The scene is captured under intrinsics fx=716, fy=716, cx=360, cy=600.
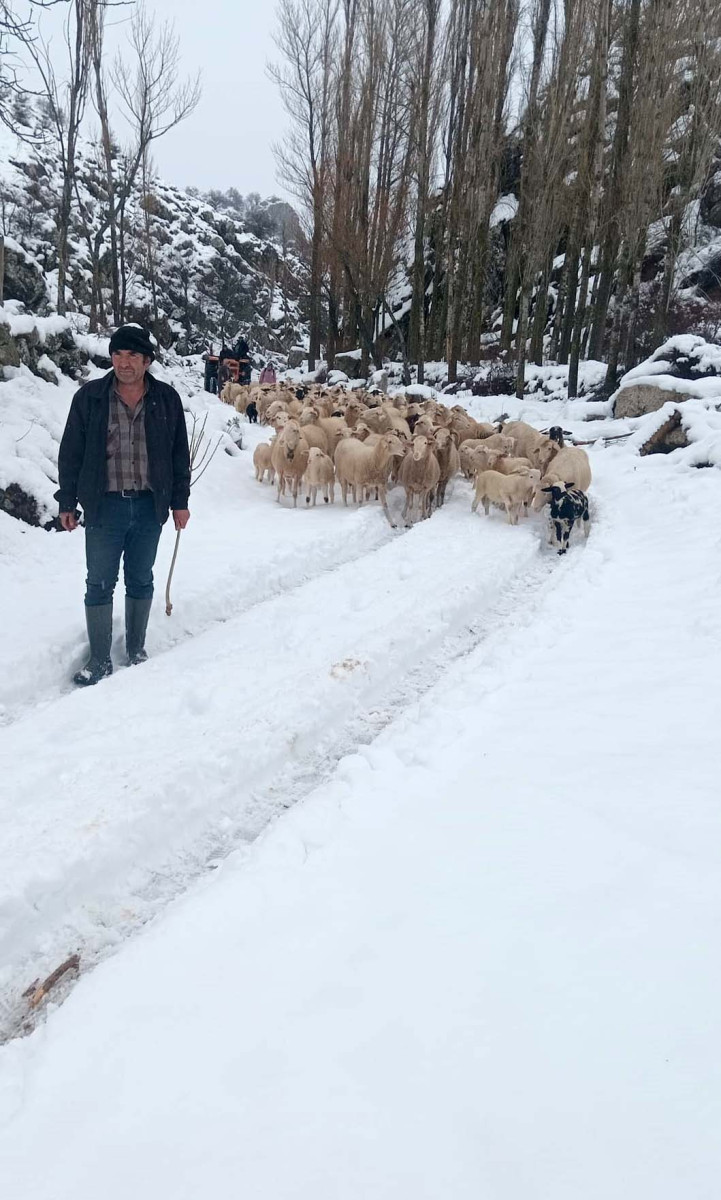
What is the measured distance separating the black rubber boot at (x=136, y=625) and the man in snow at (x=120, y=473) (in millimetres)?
22

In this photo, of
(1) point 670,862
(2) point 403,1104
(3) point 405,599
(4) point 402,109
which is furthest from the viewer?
(4) point 402,109

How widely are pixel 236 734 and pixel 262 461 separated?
7352mm

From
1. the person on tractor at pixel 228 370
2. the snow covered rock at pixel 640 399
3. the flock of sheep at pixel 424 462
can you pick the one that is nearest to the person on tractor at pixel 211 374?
the person on tractor at pixel 228 370

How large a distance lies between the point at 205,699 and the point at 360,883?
71.8 inches

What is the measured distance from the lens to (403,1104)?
1749 millimetres

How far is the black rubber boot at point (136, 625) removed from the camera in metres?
4.79

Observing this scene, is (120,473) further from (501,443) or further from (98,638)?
(501,443)

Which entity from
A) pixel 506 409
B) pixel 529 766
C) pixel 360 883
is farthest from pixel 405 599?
pixel 506 409

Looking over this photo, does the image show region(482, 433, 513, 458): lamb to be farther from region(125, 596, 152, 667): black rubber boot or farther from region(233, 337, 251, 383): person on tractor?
region(233, 337, 251, 383): person on tractor

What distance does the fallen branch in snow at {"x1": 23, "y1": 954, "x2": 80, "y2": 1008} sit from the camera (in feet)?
7.39

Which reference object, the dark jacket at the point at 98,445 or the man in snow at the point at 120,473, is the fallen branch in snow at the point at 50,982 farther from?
the dark jacket at the point at 98,445

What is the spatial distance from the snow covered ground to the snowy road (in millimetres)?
18

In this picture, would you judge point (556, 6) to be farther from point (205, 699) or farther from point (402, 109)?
point (205, 699)

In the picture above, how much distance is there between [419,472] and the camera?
9.01 meters
